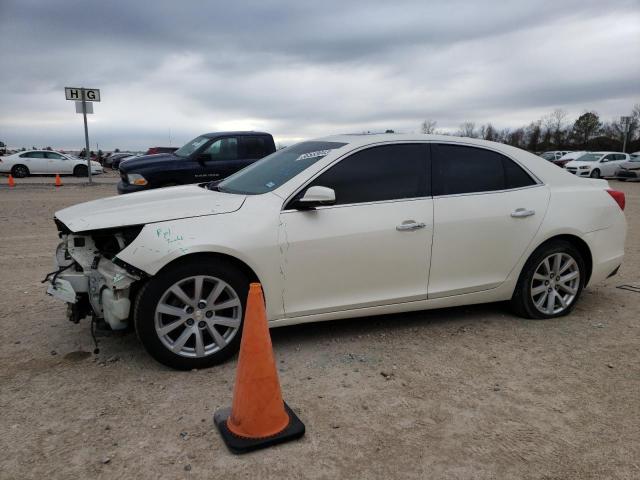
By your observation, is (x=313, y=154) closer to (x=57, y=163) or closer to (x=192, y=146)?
(x=192, y=146)

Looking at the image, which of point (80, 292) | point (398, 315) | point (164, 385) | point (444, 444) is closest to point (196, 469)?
point (164, 385)

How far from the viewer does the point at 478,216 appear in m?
4.25

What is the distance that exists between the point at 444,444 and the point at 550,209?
257 cm

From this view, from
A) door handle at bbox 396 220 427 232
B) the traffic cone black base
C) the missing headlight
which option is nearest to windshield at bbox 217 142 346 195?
door handle at bbox 396 220 427 232

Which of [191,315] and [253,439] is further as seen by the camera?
[191,315]

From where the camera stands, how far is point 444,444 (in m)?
2.77

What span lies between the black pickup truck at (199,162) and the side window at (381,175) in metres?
6.30

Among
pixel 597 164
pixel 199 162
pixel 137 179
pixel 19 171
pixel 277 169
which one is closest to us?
pixel 277 169

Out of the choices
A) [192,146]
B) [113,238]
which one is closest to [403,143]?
[113,238]

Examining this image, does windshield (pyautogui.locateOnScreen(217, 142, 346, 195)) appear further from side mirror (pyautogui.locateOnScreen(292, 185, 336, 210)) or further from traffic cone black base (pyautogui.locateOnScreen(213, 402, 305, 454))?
traffic cone black base (pyautogui.locateOnScreen(213, 402, 305, 454))

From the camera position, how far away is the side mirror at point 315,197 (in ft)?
12.0

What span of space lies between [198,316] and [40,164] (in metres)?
25.8

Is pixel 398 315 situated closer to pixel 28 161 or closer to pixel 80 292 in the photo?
pixel 80 292

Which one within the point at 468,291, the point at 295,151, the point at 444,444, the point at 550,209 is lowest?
the point at 444,444
